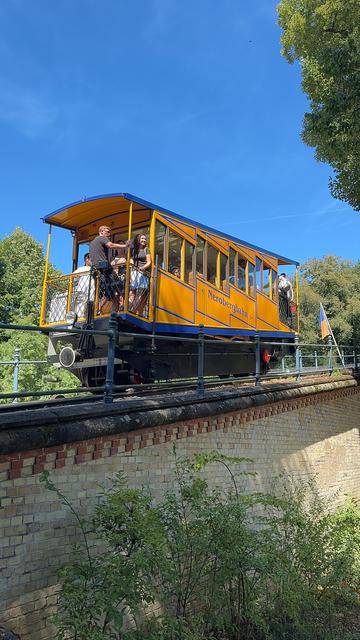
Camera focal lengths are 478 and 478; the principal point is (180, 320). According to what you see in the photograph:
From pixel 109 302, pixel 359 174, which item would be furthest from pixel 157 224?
pixel 359 174

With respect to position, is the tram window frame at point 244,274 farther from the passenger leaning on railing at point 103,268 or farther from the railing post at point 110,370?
the railing post at point 110,370

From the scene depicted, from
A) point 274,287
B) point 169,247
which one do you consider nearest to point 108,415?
point 169,247

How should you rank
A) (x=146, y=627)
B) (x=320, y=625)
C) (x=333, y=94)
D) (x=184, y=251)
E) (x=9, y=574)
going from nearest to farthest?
(x=9, y=574) → (x=146, y=627) → (x=320, y=625) → (x=333, y=94) → (x=184, y=251)

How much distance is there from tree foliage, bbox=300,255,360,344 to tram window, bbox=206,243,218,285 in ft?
90.0

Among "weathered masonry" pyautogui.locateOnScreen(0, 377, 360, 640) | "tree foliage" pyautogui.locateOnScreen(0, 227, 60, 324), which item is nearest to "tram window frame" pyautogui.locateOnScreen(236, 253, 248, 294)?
"weathered masonry" pyautogui.locateOnScreen(0, 377, 360, 640)

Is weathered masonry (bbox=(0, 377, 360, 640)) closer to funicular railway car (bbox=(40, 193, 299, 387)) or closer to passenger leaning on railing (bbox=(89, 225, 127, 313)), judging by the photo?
funicular railway car (bbox=(40, 193, 299, 387))

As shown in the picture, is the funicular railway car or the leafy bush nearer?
the leafy bush

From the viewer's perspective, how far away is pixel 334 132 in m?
8.14

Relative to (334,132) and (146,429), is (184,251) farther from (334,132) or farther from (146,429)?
(146,429)

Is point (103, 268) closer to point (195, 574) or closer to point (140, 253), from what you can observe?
point (140, 253)

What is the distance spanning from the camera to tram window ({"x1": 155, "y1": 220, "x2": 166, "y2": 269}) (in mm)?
9078

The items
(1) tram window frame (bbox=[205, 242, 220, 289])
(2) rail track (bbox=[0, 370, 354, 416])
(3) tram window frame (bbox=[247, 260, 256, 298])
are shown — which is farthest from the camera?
(3) tram window frame (bbox=[247, 260, 256, 298])

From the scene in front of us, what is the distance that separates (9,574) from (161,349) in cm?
502

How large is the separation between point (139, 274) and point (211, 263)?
8.59ft
